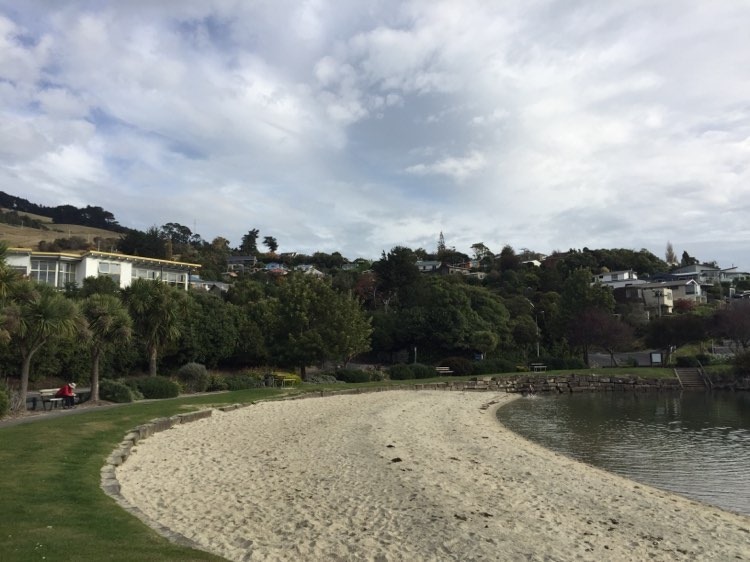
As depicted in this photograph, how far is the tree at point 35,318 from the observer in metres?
20.3

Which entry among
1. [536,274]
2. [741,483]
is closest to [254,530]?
[741,483]

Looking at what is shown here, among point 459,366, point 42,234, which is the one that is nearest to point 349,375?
point 459,366

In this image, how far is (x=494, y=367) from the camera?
52.7 m

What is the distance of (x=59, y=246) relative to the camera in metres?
100

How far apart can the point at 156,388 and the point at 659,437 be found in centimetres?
2328

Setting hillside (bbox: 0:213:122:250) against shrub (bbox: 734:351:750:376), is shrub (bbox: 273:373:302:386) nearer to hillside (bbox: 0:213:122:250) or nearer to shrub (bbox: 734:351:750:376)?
shrub (bbox: 734:351:750:376)

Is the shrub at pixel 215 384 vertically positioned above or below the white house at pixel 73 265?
below

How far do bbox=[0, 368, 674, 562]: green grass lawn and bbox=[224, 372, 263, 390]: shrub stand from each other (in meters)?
16.5

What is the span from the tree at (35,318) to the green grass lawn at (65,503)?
472 cm

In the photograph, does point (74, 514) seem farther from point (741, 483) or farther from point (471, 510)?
point (741, 483)

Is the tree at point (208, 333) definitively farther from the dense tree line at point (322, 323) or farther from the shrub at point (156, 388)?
the shrub at point (156, 388)

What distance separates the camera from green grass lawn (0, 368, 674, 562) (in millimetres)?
6266

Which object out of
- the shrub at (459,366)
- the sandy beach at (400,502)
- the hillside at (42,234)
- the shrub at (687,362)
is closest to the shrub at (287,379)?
the shrub at (459,366)

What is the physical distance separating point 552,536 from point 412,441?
928 cm
